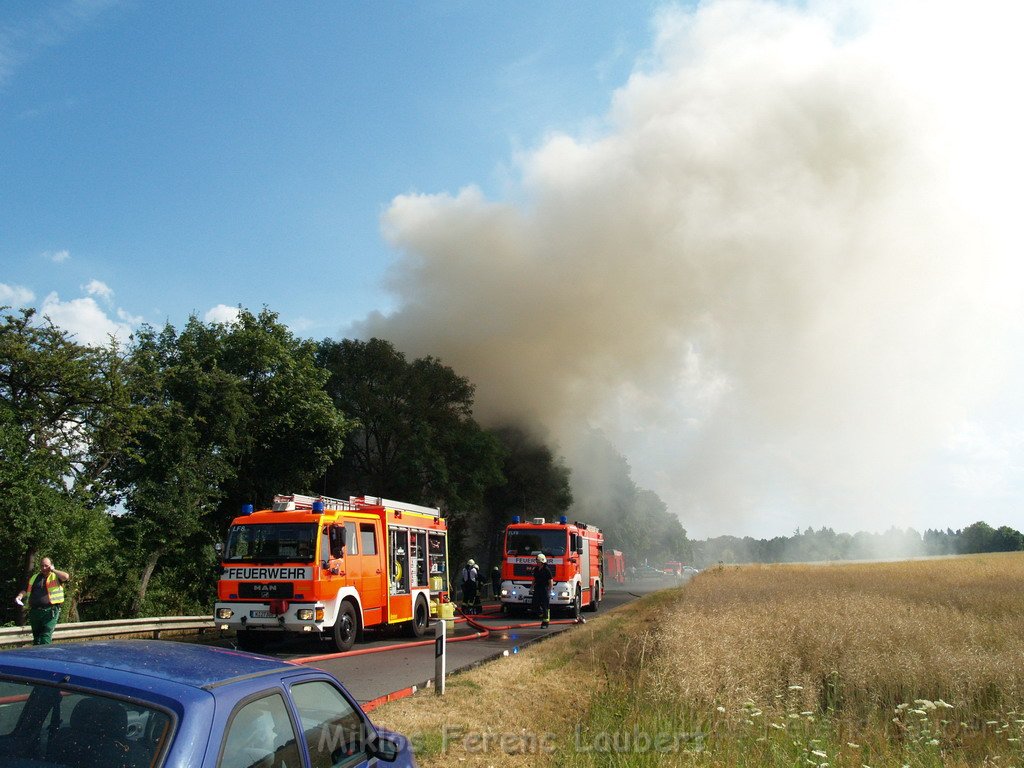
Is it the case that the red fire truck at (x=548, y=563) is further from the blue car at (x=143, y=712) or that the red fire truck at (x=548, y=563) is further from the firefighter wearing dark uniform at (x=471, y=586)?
the blue car at (x=143, y=712)

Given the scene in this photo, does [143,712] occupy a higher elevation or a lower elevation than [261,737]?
higher

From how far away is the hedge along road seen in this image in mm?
10117

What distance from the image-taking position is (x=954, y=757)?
6.39 m

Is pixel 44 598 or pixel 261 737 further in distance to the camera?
pixel 44 598

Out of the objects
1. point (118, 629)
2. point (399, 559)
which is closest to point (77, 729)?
point (399, 559)

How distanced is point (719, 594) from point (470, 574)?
7.96 metres

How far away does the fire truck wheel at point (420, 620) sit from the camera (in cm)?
1686

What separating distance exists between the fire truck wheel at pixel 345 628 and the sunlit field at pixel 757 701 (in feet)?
10.00

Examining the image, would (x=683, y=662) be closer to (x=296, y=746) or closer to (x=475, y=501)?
(x=296, y=746)

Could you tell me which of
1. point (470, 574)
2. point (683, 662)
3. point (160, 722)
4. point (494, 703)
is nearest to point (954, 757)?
point (683, 662)

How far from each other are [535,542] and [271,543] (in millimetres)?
11192

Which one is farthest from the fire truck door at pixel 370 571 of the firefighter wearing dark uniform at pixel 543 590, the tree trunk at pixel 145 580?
the tree trunk at pixel 145 580

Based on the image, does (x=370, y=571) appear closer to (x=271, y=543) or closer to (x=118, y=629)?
(x=271, y=543)

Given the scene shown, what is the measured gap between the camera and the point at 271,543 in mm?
13555
